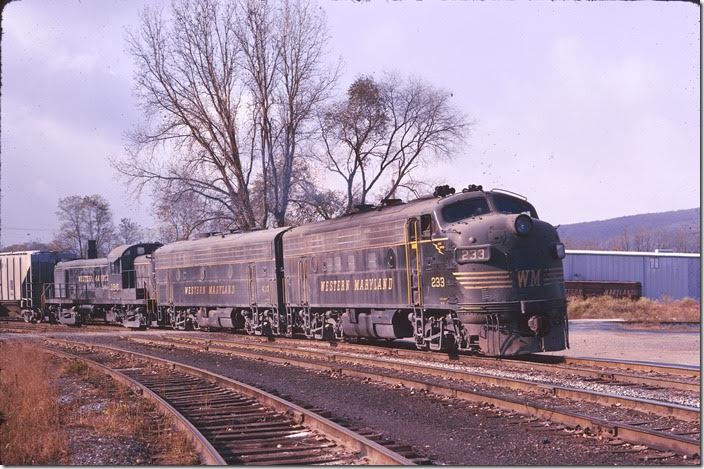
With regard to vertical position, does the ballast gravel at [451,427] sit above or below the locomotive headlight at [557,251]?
below

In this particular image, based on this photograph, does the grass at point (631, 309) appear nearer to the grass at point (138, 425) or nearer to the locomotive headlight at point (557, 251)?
the locomotive headlight at point (557, 251)

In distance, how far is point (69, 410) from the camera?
12.9 meters

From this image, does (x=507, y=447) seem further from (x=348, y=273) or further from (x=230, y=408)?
(x=348, y=273)

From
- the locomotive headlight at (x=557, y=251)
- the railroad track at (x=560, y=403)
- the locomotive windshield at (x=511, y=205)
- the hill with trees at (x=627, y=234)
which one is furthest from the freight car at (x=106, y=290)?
the hill with trees at (x=627, y=234)

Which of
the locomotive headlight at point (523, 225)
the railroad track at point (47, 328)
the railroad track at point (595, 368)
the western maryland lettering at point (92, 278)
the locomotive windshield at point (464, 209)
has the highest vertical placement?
the locomotive windshield at point (464, 209)

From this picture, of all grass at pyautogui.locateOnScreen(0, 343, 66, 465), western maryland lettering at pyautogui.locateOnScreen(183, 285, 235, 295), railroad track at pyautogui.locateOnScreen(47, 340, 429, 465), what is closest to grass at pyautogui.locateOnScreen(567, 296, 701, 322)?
western maryland lettering at pyautogui.locateOnScreen(183, 285, 235, 295)

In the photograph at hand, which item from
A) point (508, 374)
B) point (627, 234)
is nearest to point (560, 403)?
point (508, 374)

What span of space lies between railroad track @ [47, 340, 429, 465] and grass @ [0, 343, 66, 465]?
1.64 m

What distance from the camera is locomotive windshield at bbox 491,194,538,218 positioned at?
1730 centimetres

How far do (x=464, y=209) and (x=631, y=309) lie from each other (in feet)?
91.3

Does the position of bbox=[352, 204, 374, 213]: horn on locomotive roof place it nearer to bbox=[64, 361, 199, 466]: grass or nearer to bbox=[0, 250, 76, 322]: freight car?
bbox=[64, 361, 199, 466]: grass

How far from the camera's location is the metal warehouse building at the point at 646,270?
5197 cm

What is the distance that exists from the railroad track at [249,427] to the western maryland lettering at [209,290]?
11051mm

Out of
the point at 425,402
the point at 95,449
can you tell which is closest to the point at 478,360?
the point at 425,402
